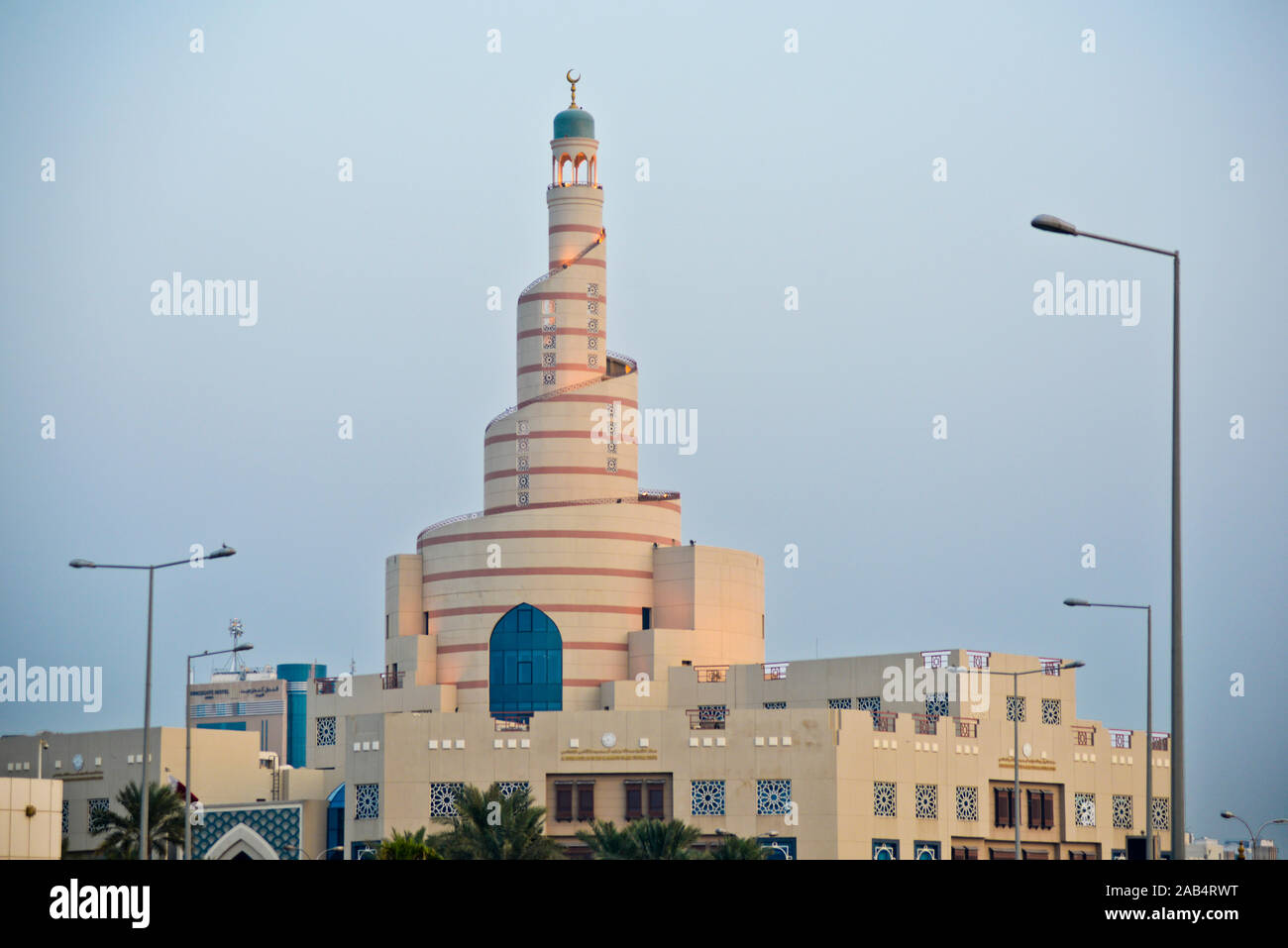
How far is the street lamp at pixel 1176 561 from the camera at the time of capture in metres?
28.3

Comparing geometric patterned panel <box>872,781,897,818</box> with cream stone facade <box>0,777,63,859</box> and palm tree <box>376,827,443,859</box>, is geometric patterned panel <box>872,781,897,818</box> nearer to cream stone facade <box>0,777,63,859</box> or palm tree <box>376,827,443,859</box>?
palm tree <box>376,827,443,859</box>

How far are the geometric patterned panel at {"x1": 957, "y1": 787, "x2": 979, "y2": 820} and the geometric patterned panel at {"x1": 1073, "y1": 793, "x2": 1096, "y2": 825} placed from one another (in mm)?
6032

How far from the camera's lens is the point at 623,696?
269 feet

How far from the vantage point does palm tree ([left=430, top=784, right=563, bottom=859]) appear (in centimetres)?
6384

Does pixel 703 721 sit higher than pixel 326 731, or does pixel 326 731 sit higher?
pixel 703 721

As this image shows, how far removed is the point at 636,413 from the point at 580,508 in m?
5.94

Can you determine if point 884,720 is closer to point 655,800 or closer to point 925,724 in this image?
point 925,724

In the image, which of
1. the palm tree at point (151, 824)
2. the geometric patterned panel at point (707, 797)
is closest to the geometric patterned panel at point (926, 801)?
the geometric patterned panel at point (707, 797)

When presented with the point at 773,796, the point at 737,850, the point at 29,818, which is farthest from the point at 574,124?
the point at 29,818

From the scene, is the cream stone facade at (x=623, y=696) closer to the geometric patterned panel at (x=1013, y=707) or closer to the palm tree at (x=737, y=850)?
the geometric patterned panel at (x=1013, y=707)

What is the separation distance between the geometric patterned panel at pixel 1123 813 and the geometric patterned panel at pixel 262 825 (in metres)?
35.1

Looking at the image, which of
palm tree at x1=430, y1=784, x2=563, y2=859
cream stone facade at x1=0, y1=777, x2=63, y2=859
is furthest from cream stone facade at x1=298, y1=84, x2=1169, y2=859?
cream stone facade at x1=0, y1=777, x2=63, y2=859

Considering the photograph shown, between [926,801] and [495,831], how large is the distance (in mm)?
19945
